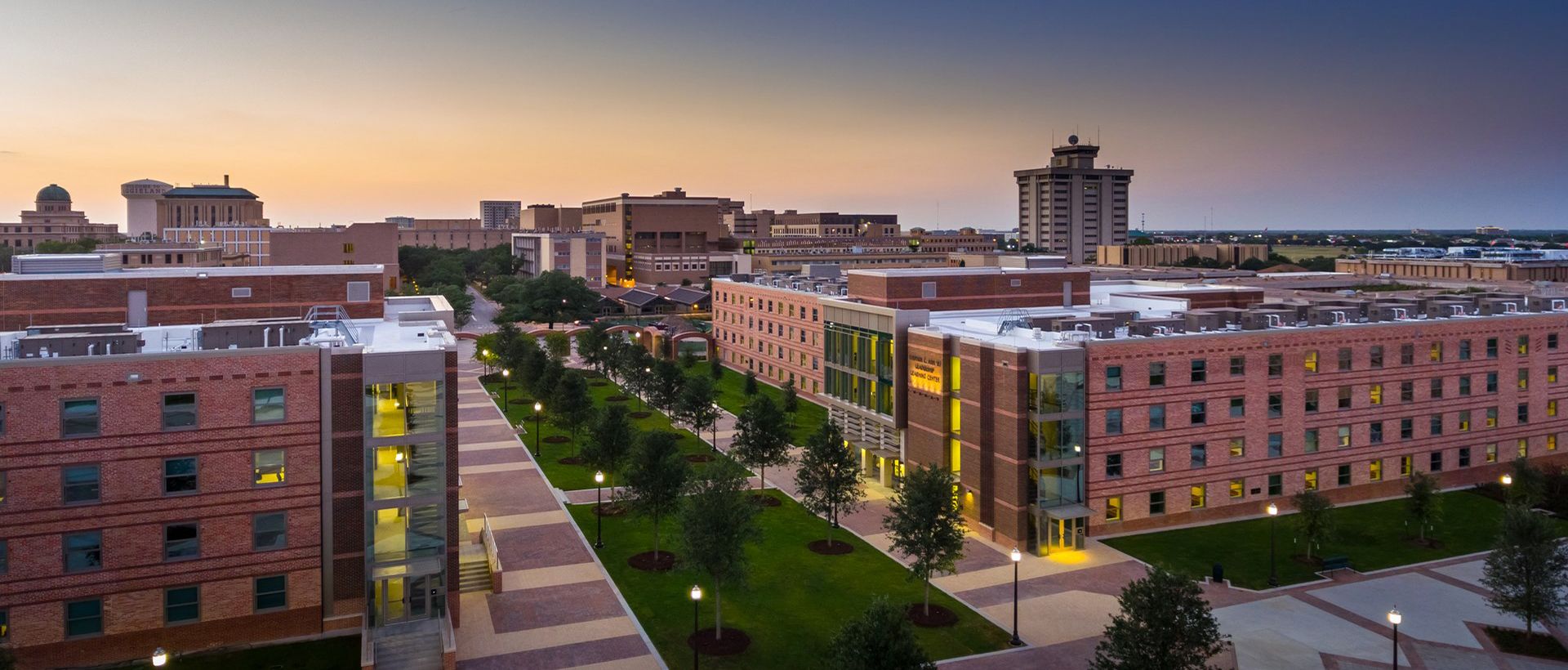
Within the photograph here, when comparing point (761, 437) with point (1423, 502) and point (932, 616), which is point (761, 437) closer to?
point (932, 616)

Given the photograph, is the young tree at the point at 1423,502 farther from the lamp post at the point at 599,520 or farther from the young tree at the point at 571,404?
the young tree at the point at 571,404

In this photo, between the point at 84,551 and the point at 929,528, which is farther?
the point at 929,528

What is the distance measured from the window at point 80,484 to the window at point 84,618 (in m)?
3.07

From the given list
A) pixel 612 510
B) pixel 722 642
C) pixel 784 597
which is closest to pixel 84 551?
pixel 722 642

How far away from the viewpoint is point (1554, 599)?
1248 inches

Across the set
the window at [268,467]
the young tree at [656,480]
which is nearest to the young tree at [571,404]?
the young tree at [656,480]

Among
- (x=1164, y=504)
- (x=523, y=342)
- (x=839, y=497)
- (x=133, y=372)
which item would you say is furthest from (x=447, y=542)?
(x=523, y=342)

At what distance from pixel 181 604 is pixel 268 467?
4752 millimetres

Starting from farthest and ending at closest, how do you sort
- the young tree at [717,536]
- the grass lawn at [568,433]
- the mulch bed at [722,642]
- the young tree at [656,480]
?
the grass lawn at [568,433], the young tree at [656,480], the young tree at [717,536], the mulch bed at [722,642]

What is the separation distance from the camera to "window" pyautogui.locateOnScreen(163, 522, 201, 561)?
98.3 ft

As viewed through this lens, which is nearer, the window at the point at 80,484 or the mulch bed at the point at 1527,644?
the window at the point at 80,484

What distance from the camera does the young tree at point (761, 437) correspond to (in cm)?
4953

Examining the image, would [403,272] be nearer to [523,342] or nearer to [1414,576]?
[523,342]

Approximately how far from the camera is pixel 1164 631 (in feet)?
80.7
